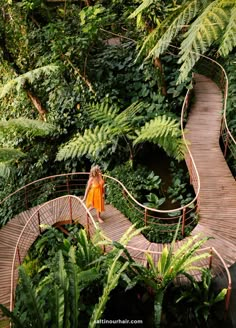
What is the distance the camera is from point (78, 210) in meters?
7.22

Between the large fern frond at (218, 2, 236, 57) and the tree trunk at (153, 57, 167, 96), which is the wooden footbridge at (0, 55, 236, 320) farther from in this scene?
the large fern frond at (218, 2, 236, 57)

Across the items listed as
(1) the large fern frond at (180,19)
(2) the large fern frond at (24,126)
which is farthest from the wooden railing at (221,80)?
(1) the large fern frond at (180,19)

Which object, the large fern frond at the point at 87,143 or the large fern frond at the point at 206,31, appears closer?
the large fern frond at the point at 206,31

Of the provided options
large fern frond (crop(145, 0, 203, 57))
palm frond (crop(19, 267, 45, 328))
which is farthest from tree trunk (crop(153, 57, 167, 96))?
palm frond (crop(19, 267, 45, 328))

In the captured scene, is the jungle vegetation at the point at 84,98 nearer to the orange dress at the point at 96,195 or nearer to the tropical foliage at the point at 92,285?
the tropical foliage at the point at 92,285

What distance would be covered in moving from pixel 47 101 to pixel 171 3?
157 inches

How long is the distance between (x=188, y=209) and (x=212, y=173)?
824 millimetres

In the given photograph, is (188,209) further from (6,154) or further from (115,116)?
(6,154)

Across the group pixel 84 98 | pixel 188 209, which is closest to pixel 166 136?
pixel 188 209

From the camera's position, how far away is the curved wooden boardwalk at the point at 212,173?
6.16 metres

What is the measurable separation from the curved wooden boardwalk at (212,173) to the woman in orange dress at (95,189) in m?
1.62

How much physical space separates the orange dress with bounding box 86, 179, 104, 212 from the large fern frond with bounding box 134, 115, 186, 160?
1.47 m

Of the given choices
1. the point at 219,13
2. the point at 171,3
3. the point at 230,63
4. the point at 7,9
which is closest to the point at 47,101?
the point at 7,9

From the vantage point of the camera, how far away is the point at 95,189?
A: 636cm
